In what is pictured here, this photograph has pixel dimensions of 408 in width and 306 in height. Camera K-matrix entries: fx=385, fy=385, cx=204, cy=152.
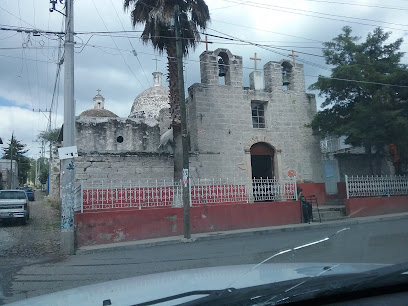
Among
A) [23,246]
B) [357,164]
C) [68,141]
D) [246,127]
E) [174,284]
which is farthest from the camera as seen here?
[357,164]

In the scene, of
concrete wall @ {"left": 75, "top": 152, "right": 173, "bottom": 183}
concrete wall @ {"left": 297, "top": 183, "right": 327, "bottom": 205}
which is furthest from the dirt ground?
concrete wall @ {"left": 297, "top": 183, "right": 327, "bottom": 205}

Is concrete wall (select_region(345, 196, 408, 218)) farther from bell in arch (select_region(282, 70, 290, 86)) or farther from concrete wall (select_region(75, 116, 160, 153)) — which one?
concrete wall (select_region(75, 116, 160, 153))

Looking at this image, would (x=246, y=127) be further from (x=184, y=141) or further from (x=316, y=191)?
(x=184, y=141)

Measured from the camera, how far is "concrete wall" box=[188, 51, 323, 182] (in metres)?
17.6

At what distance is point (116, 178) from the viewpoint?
15.6m

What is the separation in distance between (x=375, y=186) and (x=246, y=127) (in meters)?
6.53

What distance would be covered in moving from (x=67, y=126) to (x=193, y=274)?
28.8 feet

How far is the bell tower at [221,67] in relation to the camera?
18.1m

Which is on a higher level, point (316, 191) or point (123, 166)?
point (123, 166)

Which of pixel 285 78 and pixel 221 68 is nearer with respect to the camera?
pixel 221 68

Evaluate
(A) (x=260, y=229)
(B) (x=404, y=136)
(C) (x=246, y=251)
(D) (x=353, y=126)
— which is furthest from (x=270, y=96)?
(C) (x=246, y=251)

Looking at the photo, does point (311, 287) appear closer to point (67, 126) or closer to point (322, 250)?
point (322, 250)

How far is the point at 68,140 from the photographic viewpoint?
440 inches

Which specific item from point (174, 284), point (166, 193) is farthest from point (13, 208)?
point (174, 284)
